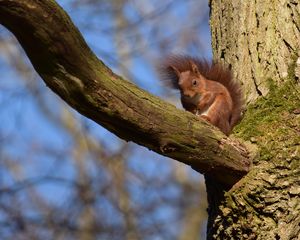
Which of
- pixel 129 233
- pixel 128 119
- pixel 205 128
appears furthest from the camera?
pixel 129 233

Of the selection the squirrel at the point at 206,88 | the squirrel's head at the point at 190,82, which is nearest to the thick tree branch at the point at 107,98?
the squirrel at the point at 206,88

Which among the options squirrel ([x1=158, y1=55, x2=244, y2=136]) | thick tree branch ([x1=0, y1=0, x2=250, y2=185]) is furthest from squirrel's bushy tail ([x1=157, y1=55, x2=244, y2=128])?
thick tree branch ([x1=0, y1=0, x2=250, y2=185])

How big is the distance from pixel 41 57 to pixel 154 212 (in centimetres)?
540

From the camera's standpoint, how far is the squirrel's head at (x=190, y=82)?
9.93ft

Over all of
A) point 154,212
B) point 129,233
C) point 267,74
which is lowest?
point 267,74

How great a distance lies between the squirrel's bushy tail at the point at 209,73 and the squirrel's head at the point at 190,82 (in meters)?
0.02

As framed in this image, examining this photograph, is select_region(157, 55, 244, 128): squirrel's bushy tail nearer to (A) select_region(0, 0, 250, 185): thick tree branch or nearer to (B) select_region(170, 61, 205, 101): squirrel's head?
Result: (B) select_region(170, 61, 205, 101): squirrel's head

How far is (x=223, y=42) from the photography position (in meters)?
2.91

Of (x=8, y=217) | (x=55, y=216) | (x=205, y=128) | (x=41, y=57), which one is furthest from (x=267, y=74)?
(x=55, y=216)

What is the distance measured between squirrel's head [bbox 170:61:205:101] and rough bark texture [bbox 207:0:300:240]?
0.14 m

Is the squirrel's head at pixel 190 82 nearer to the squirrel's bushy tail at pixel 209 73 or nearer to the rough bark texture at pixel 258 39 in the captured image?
the squirrel's bushy tail at pixel 209 73

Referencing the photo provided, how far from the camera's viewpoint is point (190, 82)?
122 inches

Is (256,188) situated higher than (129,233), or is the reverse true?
(129,233)

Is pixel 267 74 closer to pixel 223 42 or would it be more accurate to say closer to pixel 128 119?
pixel 223 42
